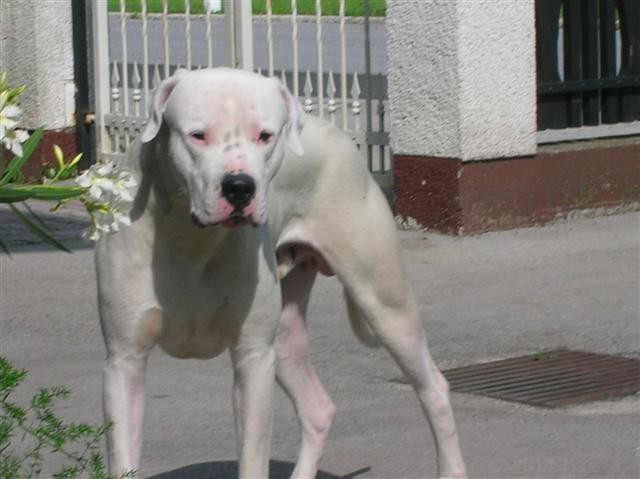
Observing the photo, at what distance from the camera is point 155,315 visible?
14.5ft

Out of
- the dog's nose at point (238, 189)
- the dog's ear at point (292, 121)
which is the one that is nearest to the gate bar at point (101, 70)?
the dog's ear at point (292, 121)

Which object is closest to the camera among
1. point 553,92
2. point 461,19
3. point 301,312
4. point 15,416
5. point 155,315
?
point 15,416

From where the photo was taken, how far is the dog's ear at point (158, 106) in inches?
166

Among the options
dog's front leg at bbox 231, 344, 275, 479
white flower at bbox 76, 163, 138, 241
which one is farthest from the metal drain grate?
white flower at bbox 76, 163, 138, 241

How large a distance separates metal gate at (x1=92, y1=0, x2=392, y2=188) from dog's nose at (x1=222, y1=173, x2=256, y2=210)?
6690 mm

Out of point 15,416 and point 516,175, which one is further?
point 516,175

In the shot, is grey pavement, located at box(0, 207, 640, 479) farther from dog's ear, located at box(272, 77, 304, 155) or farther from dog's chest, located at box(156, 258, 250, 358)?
dog's ear, located at box(272, 77, 304, 155)

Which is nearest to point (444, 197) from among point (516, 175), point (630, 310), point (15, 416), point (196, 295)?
point (516, 175)

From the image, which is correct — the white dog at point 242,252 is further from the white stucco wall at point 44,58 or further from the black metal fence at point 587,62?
the white stucco wall at point 44,58

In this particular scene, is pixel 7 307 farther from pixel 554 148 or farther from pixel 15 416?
pixel 15 416

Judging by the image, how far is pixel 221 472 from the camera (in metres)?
5.61

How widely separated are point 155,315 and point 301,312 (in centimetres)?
123

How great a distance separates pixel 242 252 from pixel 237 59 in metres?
7.06

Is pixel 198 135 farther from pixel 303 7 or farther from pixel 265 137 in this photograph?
pixel 303 7
